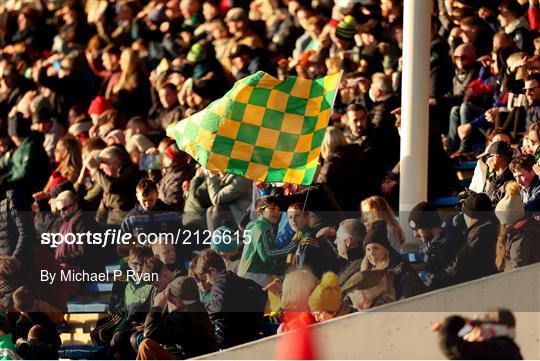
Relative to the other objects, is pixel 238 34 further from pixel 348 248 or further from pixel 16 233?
pixel 348 248

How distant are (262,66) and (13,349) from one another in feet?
21.0

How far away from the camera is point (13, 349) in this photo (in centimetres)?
1680

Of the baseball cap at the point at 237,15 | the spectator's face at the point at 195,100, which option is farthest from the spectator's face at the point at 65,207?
the baseball cap at the point at 237,15

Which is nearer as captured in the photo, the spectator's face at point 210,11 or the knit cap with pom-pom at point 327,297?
the knit cap with pom-pom at point 327,297

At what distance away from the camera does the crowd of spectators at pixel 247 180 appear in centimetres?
1593

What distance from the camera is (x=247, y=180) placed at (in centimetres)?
1869

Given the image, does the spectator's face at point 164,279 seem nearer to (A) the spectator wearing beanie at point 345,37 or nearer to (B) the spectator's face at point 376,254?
(B) the spectator's face at point 376,254

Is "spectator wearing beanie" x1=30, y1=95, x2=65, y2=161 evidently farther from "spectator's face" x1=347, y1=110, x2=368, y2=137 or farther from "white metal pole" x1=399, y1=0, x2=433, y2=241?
"white metal pole" x1=399, y1=0, x2=433, y2=241

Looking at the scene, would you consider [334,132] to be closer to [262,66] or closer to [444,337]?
[262,66]

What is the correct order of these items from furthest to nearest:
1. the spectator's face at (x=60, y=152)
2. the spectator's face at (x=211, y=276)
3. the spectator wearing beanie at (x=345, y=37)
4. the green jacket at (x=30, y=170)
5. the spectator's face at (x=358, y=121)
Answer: the spectator wearing beanie at (x=345, y=37)
the green jacket at (x=30, y=170)
the spectator's face at (x=60, y=152)
the spectator's face at (x=358, y=121)
the spectator's face at (x=211, y=276)

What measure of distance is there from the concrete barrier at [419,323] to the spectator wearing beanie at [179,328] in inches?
22.5

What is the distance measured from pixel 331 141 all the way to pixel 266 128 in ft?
3.78

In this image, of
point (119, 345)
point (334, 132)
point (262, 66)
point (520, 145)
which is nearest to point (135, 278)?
point (119, 345)

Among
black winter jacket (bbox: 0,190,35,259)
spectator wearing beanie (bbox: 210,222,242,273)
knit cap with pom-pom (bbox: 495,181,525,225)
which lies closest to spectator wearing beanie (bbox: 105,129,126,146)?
black winter jacket (bbox: 0,190,35,259)
